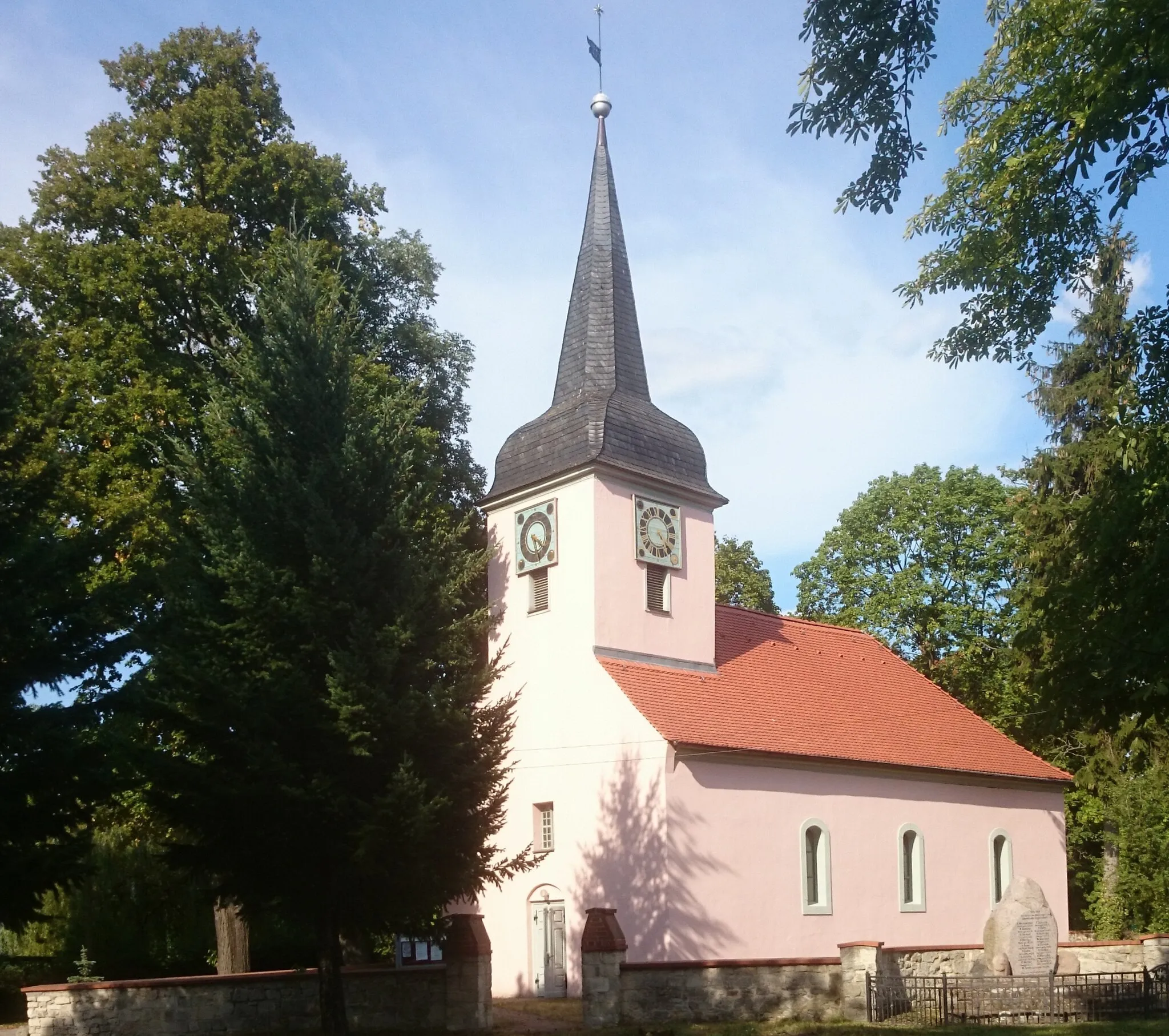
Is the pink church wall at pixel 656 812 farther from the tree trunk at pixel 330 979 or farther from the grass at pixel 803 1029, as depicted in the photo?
the tree trunk at pixel 330 979

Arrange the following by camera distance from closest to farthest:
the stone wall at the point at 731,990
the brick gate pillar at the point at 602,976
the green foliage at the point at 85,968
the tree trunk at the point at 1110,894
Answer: the brick gate pillar at the point at 602,976 < the stone wall at the point at 731,990 < the green foliage at the point at 85,968 < the tree trunk at the point at 1110,894

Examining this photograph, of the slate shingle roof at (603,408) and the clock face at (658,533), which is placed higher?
the slate shingle roof at (603,408)

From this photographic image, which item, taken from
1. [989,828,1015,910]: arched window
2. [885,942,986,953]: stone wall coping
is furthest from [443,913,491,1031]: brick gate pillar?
[989,828,1015,910]: arched window

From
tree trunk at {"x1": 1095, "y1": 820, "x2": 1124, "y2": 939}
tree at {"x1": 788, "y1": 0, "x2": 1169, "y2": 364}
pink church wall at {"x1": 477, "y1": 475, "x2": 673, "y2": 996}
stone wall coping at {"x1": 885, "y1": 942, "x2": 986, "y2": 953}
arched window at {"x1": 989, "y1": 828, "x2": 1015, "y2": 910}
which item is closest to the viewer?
tree at {"x1": 788, "y1": 0, "x2": 1169, "y2": 364}

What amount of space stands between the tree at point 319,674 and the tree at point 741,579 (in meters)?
28.1

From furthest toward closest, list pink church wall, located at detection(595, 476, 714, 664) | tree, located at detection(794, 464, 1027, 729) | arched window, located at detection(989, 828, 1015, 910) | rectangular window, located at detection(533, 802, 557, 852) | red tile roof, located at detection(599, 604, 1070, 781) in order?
1. tree, located at detection(794, 464, 1027, 729)
2. arched window, located at detection(989, 828, 1015, 910)
3. pink church wall, located at detection(595, 476, 714, 664)
4. rectangular window, located at detection(533, 802, 557, 852)
5. red tile roof, located at detection(599, 604, 1070, 781)

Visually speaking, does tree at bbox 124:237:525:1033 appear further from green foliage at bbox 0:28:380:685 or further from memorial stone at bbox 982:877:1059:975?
memorial stone at bbox 982:877:1059:975

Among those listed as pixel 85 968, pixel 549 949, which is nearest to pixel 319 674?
pixel 85 968

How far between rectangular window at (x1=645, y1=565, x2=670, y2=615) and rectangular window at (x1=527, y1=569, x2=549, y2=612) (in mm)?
1992

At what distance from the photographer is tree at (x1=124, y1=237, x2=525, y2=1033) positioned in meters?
16.0

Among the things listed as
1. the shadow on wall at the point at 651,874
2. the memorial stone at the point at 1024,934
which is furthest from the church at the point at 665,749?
the memorial stone at the point at 1024,934

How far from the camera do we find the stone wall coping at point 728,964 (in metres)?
18.7

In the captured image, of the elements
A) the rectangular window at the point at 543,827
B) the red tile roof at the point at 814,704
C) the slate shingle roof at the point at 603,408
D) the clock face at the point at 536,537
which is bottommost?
the rectangular window at the point at 543,827

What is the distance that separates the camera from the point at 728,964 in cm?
1928
